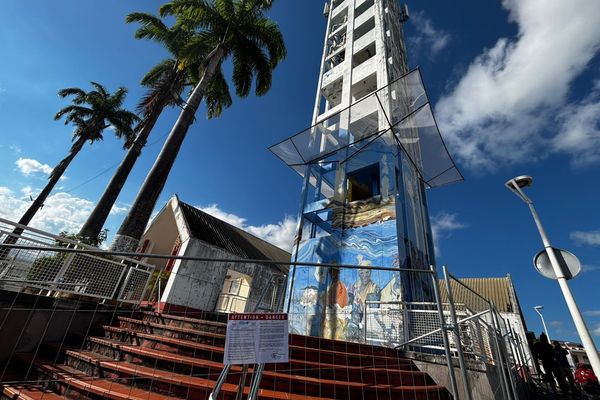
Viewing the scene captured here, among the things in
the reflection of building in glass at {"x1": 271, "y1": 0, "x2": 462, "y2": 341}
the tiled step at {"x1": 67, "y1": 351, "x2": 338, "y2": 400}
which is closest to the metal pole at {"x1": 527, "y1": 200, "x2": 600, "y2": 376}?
the reflection of building in glass at {"x1": 271, "y1": 0, "x2": 462, "y2": 341}

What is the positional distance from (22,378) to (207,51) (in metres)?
12.8

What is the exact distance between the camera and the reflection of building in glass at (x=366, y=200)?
861 cm

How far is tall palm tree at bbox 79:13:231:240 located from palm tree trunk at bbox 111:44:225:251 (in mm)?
882

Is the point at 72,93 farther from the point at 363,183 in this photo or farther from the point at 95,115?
the point at 363,183

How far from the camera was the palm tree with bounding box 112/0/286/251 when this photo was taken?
1004cm

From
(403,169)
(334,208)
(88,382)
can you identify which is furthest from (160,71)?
(88,382)

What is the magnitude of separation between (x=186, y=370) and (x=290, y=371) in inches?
60.3

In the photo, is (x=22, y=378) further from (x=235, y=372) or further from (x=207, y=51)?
(x=207, y=51)

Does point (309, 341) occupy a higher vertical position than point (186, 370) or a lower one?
higher

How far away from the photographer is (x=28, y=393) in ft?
10.6

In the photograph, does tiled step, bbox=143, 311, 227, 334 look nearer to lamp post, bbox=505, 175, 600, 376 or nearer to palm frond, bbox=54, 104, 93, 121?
lamp post, bbox=505, 175, 600, 376

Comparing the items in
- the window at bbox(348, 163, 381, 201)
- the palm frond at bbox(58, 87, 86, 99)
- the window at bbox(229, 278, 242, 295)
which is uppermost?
the palm frond at bbox(58, 87, 86, 99)

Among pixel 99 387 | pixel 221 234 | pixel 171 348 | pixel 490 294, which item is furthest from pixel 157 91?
pixel 490 294

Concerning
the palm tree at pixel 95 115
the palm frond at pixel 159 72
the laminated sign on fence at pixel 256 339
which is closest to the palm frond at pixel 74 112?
the palm tree at pixel 95 115
